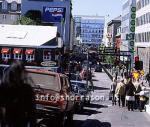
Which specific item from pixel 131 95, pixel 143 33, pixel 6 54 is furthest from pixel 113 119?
pixel 143 33

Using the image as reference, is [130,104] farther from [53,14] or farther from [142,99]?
[53,14]

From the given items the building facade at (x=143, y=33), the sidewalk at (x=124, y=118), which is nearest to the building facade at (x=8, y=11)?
the building facade at (x=143, y=33)

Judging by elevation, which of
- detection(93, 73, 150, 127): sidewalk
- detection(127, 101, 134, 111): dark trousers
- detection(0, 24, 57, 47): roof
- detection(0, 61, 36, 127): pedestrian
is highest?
detection(0, 24, 57, 47): roof

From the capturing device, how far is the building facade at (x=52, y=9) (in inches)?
4021

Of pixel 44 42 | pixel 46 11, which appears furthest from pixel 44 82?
pixel 46 11

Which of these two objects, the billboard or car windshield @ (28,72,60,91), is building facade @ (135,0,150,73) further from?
car windshield @ (28,72,60,91)

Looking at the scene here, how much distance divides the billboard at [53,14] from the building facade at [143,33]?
46.0 feet

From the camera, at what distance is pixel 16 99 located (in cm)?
646

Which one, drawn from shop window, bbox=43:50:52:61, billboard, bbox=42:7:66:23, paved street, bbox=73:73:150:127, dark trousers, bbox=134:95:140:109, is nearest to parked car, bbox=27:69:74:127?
paved street, bbox=73:73:150:127

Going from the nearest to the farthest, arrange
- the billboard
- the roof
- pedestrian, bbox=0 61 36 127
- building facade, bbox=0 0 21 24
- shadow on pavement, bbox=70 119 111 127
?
pedestrian, bbox=0 61 36 127 → shadow on pavement, bbox=70 119 111 127 → the roof → the billboard → building facade, bbox=0 0 21 24

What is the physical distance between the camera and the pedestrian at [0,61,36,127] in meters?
6.42

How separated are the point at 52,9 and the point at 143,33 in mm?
18411

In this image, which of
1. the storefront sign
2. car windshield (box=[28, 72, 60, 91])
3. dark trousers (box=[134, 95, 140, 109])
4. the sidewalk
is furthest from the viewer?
the storefront sign

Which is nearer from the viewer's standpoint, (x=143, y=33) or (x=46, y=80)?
(x=46, y=80)
